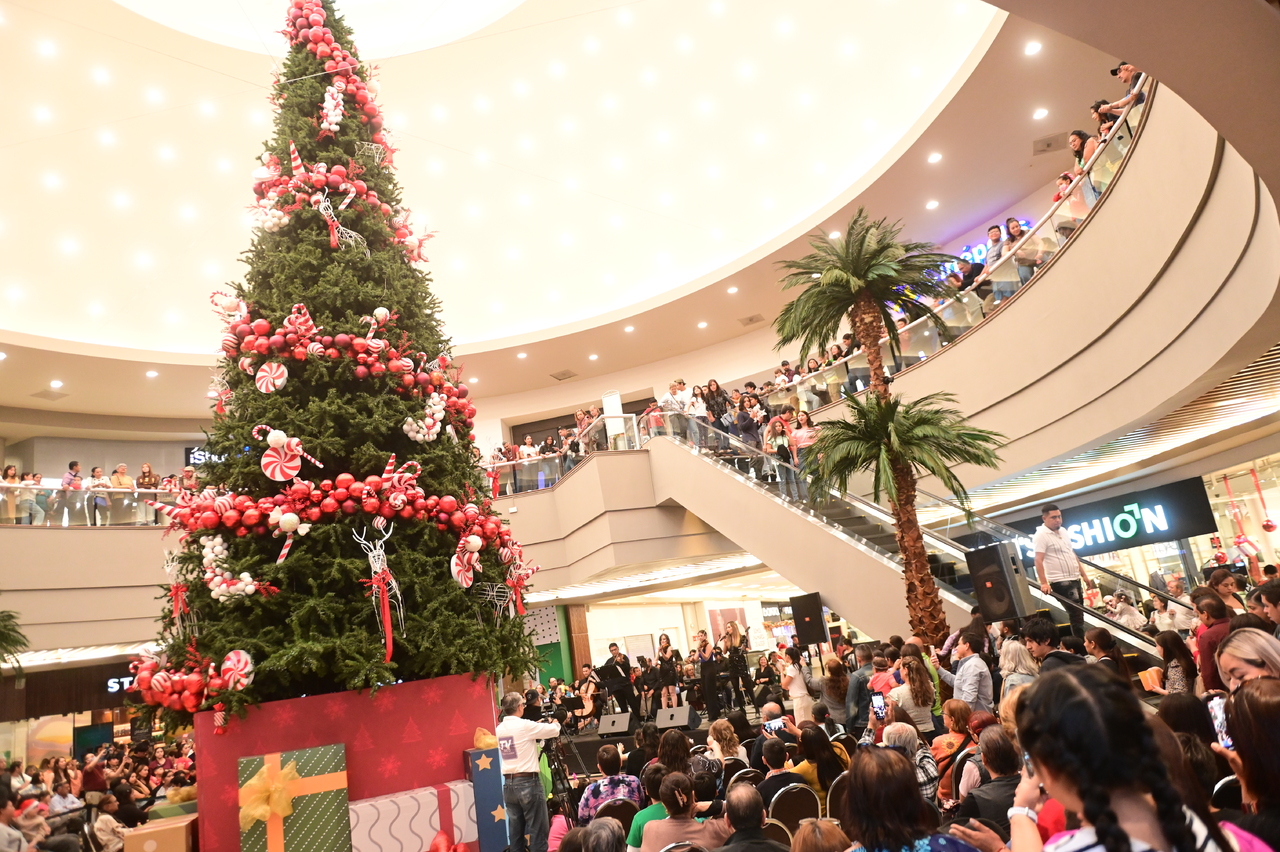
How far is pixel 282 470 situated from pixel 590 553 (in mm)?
12220

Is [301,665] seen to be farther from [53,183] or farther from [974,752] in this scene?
[53,183]

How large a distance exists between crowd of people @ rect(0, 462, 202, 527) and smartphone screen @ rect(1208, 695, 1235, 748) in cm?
1368

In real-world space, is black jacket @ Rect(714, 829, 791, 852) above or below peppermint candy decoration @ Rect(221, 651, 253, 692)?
below

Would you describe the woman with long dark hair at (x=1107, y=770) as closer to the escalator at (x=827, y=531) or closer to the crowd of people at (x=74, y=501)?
the escalator at (x=827, y=531)

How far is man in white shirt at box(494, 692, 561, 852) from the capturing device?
6562 millimetres

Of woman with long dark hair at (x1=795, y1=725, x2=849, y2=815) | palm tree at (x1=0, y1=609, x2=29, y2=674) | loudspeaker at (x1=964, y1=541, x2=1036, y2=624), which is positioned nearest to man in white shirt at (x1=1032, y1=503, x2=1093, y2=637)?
loudspeaker at (x1=964, y1=541, x2=1036, y2=624)

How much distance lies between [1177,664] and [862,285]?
16.4ft

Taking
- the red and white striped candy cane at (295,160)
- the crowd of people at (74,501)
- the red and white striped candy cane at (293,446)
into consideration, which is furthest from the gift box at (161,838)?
the crowd of people at (74,501)

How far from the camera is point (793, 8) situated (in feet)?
53.5

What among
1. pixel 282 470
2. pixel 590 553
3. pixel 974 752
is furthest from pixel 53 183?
pixel 974 752

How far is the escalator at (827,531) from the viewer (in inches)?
377

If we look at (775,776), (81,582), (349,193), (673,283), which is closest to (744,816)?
(775,776)

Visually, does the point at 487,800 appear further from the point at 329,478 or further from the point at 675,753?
the point at 329,478

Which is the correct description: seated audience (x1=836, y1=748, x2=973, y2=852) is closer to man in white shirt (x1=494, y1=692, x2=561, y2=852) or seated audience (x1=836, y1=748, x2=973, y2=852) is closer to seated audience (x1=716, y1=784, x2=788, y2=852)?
seated audience (x1=716, y1=784, x2=788, y2=852)
